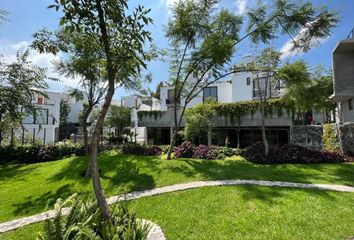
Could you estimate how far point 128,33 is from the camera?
12.3 feet

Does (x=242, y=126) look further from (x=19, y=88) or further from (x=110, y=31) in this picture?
(x=110, y=31)

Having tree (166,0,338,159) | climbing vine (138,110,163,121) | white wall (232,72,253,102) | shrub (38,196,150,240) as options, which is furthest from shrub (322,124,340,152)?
shrub (38,196,150,240)

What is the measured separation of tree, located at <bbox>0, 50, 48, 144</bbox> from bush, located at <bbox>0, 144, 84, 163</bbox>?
623 cm

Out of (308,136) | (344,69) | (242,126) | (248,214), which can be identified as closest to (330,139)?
(308,136)

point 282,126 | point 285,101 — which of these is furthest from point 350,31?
point 282,126

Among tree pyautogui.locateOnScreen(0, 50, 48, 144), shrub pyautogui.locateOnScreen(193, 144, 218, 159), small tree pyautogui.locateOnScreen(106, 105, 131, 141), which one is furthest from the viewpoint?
small tree pyautogui.locateOnScreen(106, 105, 131, 141)

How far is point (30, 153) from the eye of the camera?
16.5m

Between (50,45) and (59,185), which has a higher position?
(50,45)

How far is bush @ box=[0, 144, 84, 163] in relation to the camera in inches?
641

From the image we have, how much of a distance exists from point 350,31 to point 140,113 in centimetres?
1635

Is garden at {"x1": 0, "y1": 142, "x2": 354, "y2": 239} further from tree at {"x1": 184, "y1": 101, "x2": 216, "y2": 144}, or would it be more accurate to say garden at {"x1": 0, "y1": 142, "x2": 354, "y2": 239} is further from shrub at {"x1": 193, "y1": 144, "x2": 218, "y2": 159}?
tree at {"x1": 184, "y1": 101, "x2": 216, "y2": 144}

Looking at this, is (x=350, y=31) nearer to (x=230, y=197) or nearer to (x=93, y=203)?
(x=230, y=197)

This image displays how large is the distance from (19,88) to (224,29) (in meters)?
9.92

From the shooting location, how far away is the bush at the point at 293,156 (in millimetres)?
12594
